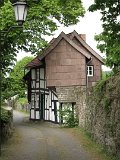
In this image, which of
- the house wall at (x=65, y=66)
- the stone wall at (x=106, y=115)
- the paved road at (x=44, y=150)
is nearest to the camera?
the stone wall at (x=106, y=115)

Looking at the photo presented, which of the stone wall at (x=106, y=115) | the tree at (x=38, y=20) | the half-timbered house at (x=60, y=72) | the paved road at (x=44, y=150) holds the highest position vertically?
the tree at (x=38, y=20)

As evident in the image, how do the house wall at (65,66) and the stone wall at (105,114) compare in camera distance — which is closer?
the stone wall at (105,114)

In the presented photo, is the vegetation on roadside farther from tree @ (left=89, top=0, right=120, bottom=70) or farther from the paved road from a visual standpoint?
tree @ (left=89, top=0, right=120, bottom=70)

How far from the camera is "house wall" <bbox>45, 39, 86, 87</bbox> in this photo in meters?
38.1

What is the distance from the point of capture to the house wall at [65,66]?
38094 mm

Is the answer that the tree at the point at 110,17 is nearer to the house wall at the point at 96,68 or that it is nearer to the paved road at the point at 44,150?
the paved road at the point at 44,150

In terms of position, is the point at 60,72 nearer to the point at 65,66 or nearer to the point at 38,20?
the point at 65,66

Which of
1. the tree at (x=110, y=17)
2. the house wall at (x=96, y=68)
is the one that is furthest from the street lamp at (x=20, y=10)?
the house wall at (x=96, y=68)

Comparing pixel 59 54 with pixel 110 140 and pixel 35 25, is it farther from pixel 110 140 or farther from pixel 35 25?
pixel 110 140

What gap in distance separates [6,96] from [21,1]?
38.4ft

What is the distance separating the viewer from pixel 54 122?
3722 centimetres

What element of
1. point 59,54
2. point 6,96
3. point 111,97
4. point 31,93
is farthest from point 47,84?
point 111,97

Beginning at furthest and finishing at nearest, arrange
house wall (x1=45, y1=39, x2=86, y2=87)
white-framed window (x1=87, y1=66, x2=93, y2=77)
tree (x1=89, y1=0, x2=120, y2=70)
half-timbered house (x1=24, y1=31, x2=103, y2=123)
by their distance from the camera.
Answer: white-framed window (x1=87, y1=66, x2=93, y2=77) < house wall (x1=45, y1=39, x2=86, y2=87) < half-timbered house (x1=24, y1=31, x2=103, y2=123) < tree (x1=89, y1=0, x2=120, y2=70)

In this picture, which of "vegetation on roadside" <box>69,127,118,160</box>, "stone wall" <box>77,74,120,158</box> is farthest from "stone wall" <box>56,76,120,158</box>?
"vegetation on roadside" <box>69,127,118,160</box>
